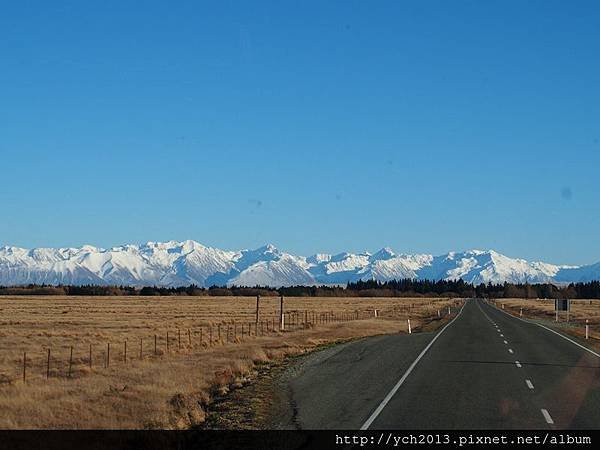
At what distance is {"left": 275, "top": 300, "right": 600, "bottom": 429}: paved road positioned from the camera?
1420cm

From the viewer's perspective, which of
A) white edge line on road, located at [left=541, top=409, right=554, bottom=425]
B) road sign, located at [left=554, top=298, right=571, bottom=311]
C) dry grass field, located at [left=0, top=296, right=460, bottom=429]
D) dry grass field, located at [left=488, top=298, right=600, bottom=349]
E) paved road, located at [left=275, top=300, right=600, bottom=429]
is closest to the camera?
white edge line on road, located at [left=541, top=409, right=554, bottom=425]

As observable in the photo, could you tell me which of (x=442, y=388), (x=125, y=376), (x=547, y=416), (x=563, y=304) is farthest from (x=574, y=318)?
(x=547, y=416)

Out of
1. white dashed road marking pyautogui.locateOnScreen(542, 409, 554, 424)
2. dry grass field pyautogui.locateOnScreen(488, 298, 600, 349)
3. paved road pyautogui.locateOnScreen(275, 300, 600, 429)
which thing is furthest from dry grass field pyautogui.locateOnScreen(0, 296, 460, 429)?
dry grass field pyautogui.locateOnScreen(488, 298, 600, 349)

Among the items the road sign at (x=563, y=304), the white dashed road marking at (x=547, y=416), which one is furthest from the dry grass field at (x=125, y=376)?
the road sign at (x=563, y=304)

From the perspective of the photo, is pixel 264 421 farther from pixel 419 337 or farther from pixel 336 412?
pixel 419 337

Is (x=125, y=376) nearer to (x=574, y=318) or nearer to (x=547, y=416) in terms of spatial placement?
(x=547, y=416)

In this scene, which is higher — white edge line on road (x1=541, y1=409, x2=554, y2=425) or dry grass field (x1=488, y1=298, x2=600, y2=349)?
white edge line on road (x1=541, y1=409, x2=554, y2=425)

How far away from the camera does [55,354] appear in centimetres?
3488

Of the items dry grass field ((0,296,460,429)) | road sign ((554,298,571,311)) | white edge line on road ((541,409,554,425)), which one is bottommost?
dry grass field ((0,296,460,429))

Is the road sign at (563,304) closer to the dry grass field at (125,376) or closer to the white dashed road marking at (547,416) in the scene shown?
the dry grass field at (125,376)

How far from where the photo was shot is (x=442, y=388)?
18.6 meters

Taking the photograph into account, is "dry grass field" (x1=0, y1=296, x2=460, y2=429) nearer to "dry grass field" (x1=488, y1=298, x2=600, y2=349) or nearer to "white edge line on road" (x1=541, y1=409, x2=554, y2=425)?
"white edge line on road" (x1=541, y1=409, x2=554, y2=425)
